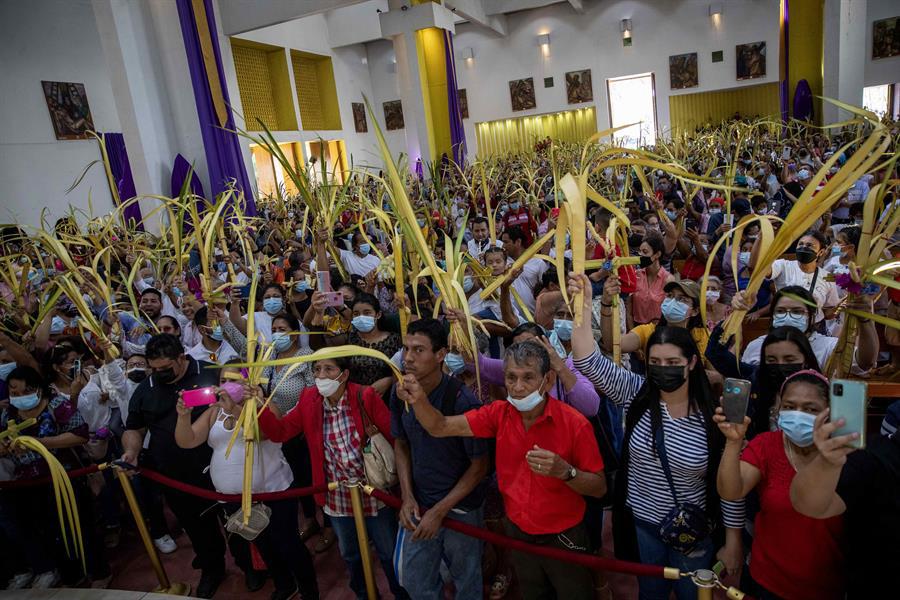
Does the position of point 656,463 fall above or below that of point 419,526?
above

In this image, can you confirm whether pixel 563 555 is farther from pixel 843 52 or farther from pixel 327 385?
pixel 843 52

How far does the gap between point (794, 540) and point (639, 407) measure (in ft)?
1.99

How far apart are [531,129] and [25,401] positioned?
25.6 meters

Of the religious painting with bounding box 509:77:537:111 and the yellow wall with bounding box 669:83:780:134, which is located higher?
the religious painting with bounding box 509:77:537:111

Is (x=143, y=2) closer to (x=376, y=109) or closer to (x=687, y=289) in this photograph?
(x=687, y=289)

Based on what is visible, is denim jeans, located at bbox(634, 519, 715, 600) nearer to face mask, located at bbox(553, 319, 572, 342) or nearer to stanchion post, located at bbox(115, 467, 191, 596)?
face mask, located at bbox(553, 319, 572, 342)

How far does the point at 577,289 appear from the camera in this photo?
221cm

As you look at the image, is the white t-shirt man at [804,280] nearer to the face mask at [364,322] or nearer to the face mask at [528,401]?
the face mask at [528,401]

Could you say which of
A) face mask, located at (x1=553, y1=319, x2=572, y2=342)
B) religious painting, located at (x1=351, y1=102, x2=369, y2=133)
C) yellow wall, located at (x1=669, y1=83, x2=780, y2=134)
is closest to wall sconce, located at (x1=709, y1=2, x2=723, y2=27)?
yellow wall, located at (x1=669, y1=83, x2=780, y2=134)

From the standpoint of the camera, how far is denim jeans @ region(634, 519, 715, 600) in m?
2.10

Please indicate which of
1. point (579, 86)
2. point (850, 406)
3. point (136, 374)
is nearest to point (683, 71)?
point (579, 86)

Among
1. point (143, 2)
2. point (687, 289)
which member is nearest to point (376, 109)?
point (143, 2)

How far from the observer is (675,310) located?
3.10 meters

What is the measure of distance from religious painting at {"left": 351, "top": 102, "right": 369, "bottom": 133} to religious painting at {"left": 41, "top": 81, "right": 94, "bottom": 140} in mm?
11624
